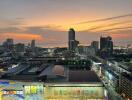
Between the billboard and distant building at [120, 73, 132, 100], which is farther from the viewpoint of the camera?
distant building at [120, 73, 132, 100]

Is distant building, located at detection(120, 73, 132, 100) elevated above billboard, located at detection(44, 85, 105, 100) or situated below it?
below

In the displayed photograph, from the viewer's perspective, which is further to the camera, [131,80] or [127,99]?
[131,80]

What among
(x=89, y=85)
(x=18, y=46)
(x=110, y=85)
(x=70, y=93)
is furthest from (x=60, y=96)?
(x=18, y=46)

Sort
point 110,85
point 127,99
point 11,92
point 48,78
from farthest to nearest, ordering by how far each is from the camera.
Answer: point 110,85
point 127,99
point 48,78
point 11,92

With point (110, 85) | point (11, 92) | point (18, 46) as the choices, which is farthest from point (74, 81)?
point (18, 46)

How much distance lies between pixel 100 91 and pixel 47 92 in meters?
5.00

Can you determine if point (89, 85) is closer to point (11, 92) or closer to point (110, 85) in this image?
A: point (11, 92)

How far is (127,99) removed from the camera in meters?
36.2

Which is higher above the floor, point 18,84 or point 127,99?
point 18,84

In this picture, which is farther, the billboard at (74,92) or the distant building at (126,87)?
the distant building at (126,87)

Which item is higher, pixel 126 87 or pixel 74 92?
pixel 74 92

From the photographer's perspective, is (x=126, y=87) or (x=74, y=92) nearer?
(x=74, y=92)

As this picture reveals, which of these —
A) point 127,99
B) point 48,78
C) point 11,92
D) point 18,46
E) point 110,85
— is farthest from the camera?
point 18,46

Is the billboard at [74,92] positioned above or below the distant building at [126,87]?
above
